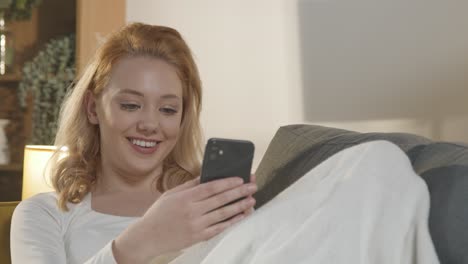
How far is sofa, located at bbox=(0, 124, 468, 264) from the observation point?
989 mm

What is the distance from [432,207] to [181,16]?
243 cm

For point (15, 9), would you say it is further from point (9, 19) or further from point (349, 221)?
point (349, 221)

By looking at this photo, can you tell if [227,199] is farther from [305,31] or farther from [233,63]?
[233,63]

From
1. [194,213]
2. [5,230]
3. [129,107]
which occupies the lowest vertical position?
[5,230]

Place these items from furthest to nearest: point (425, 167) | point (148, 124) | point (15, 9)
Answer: point (15, 9)
point (148, 124)
point (425, 167)

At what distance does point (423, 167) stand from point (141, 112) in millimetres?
702

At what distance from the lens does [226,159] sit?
3.82 ft

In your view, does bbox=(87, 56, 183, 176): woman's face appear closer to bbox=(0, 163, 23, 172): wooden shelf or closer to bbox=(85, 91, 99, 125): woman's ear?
bbox=(85, 91, 99, 125): woman's ear

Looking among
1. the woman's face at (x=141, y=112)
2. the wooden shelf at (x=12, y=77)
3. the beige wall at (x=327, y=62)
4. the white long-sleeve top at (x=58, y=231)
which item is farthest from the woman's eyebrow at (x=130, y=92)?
the wooden shelf at (x=12, y=77)

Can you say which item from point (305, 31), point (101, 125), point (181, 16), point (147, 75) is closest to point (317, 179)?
point (147, 75)

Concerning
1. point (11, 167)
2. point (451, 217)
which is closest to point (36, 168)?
point (11, 167)

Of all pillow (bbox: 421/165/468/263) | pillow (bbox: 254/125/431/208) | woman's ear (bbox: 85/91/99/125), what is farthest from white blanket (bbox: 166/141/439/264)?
woman's ear (bbox: 85/91/99/125)

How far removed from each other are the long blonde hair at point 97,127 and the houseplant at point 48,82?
1703 mm

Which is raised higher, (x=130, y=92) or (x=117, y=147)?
(x=130, y=92)
